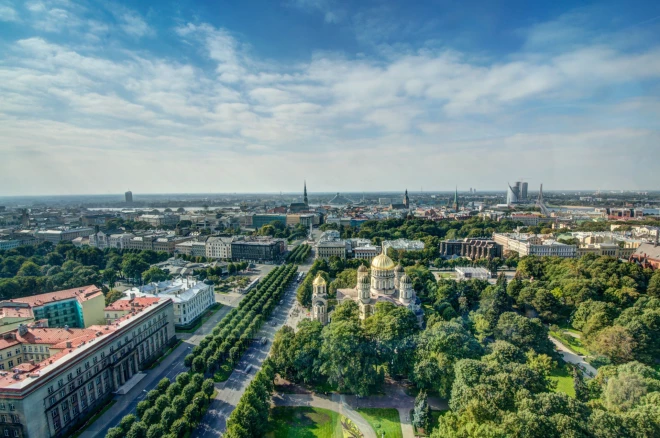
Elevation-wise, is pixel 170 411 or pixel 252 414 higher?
pixel 252 414

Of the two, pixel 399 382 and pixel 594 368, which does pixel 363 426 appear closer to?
pixel 399 382

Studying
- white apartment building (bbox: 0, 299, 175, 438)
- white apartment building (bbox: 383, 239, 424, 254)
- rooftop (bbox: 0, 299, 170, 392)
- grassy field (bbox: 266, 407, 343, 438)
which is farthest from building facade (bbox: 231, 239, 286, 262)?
grassy field (bbox: 266, 407, 343, 438)

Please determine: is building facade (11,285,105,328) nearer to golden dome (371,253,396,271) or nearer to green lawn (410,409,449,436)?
golden dome (371,253,396,271)

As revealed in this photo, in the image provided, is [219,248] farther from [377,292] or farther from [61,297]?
[377,292]

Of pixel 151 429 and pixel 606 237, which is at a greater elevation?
pixel 606 237

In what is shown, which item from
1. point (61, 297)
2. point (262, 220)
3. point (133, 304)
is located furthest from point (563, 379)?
point (262, 220)

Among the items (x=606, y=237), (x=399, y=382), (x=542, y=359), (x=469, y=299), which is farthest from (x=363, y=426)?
(x=606, y=237)
